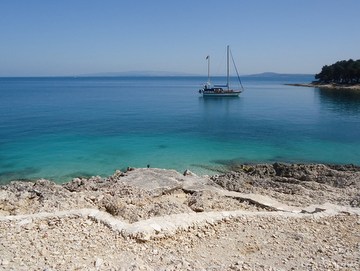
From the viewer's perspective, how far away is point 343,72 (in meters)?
114

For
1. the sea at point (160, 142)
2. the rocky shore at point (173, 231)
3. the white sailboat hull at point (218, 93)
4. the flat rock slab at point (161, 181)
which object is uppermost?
the white sailboat hull at point (218, 93)

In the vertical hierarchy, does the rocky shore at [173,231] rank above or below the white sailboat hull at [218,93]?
below

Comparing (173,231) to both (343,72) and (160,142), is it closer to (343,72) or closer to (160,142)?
(160,142)

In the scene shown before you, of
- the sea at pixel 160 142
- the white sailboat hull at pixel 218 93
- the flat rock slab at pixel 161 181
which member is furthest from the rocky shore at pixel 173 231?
the white sailboat hull at pixel 218 93

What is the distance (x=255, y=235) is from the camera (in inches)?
395

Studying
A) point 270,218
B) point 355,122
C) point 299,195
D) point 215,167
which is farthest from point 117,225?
point 355,122

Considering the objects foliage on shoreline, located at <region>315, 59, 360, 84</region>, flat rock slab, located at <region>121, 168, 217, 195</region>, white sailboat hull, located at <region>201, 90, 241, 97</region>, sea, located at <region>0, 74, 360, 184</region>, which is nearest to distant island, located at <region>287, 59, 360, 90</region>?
foliage on shoreline, located at <region>315, 59, 360, 84</region>

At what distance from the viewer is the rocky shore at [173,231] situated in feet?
27.5

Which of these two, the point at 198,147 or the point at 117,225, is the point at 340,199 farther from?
the point at 198,147

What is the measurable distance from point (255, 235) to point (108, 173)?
14.2 metres

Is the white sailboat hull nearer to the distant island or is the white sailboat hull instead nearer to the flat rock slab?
the distant island

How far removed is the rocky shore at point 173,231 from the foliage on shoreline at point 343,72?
4180 inches

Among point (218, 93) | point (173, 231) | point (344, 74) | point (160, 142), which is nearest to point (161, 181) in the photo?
point (173, 231)

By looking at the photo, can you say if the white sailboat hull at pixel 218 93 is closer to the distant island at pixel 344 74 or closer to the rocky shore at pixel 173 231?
the distant island at pixel 344 74
